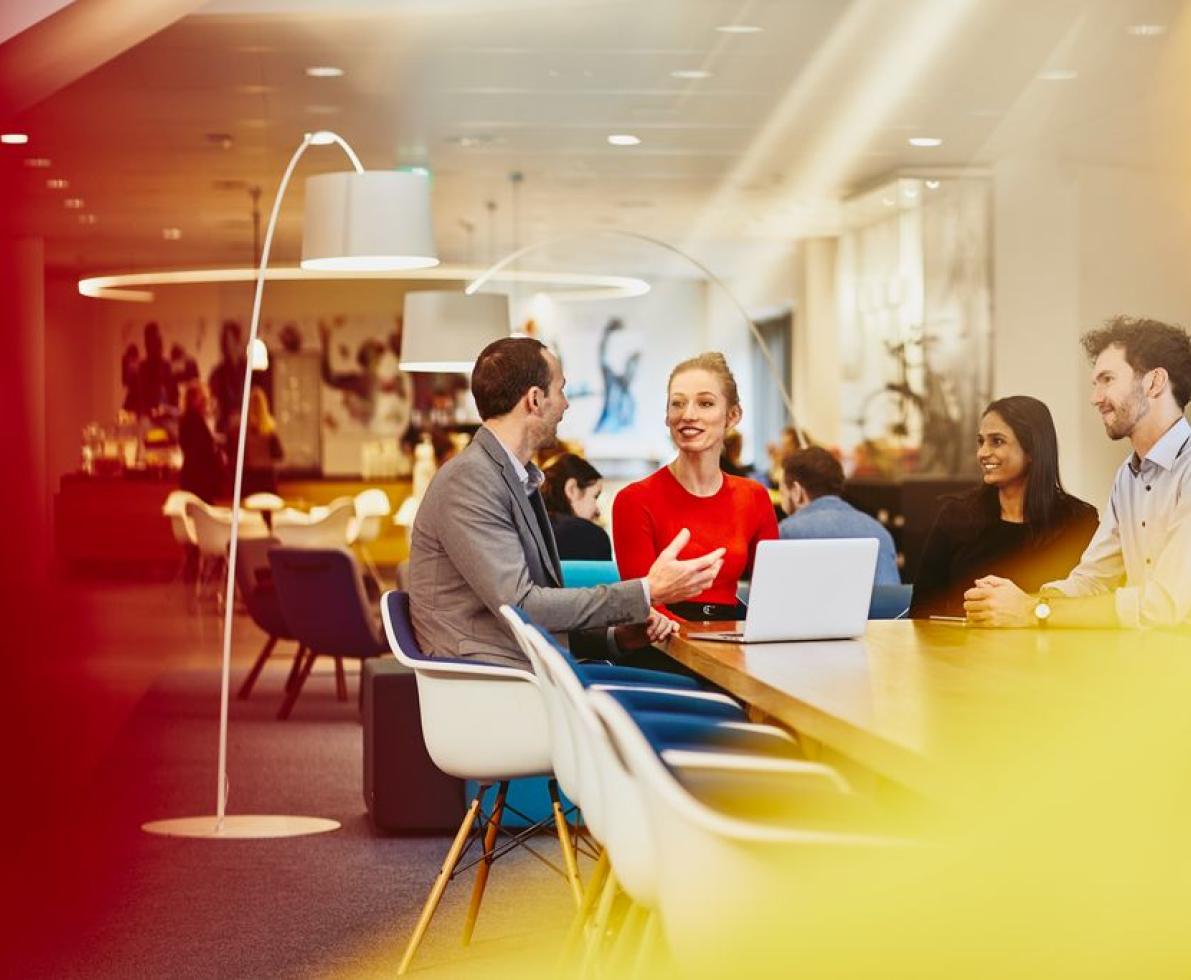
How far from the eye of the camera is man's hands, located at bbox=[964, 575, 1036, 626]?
4.14 metres

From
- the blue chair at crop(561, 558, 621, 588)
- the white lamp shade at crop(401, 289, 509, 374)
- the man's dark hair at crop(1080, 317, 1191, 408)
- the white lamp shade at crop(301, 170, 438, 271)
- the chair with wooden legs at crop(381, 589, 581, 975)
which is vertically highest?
the white lamp shade at crop(301, 170, 438, 271)

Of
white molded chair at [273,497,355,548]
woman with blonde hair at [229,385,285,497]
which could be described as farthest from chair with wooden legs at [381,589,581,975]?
white molded chair at [273,497,355,548]

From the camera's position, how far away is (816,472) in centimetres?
709

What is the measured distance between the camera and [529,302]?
22.1 metres

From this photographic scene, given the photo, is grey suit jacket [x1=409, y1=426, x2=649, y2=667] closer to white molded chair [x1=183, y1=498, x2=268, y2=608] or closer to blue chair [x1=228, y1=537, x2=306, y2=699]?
white molded chair [x1=183, y1=498, x2=268, y2=608]

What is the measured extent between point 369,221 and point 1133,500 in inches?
121

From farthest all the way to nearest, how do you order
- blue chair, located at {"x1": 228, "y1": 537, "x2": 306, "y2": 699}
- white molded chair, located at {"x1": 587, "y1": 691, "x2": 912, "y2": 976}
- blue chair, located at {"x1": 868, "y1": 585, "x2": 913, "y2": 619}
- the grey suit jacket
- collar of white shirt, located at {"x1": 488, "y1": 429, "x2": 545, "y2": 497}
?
1. blue chair, located at {"x1": 228, "y1": 537, "x2": 306, "y2": 699}
2. blue chair, located at {"x1": 868, "y1": 585, "x2": 913, "y2": 619}
3. collar of white shirt, located at {"x1": 488, "y1": 429, "x2": 545, "y2": 497}
4. the grey suit jacket
5. white molded chair, located at {"x1": 587, "y1": 691, "x2": 912, "y2": 976}

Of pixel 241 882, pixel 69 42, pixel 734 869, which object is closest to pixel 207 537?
pixel 69 42

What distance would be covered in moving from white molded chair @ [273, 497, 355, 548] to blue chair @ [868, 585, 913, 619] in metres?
8.23

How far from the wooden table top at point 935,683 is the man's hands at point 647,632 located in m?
0.08

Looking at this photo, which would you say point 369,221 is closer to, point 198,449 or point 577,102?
point 198,449

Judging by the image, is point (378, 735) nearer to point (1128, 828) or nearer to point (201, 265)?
point (1128, 828)

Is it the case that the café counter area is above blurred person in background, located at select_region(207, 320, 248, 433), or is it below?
below

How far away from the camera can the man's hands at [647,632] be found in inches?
166
